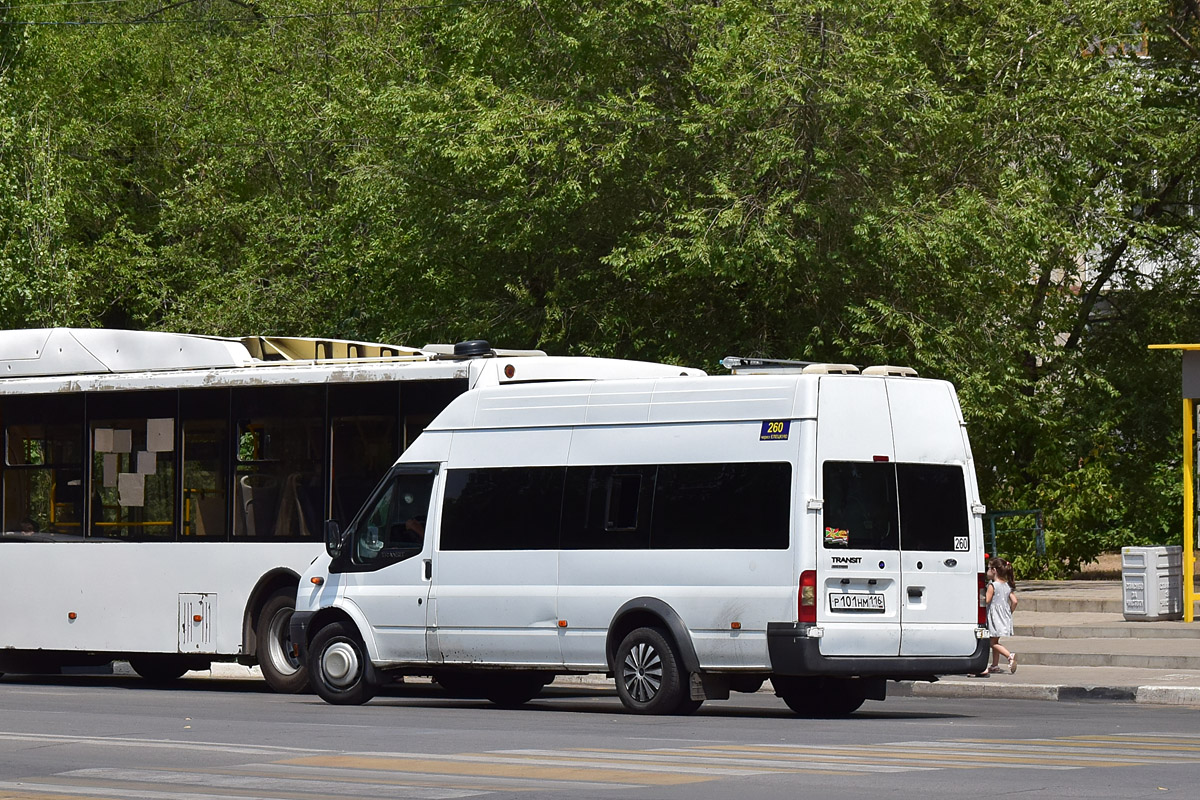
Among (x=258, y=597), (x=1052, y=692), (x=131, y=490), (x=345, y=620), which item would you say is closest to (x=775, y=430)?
(x=345, y=620)

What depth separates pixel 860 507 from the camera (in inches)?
574

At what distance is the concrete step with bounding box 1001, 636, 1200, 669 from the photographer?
20.0 metres

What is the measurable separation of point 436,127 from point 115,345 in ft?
26.5

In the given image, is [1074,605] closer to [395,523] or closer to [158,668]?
[158,668]

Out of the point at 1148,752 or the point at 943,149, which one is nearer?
the point at 1148,752

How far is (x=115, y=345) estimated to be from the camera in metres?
19.9

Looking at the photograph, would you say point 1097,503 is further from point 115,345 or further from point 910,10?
point 115,345

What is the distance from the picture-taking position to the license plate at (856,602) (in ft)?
47.0

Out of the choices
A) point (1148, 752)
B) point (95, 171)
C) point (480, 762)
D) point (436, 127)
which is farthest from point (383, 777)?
point (95, 171)

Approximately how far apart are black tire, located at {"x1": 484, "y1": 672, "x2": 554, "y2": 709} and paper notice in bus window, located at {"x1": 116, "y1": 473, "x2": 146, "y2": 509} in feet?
14.5

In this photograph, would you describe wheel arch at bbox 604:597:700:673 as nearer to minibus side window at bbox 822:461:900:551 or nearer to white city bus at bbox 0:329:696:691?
minibus side window at bbox 822:461:900:551

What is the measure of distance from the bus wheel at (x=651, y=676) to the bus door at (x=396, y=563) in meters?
1.96

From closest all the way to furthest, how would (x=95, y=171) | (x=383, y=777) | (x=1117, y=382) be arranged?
1. (x=383, y=777)
2. (x=1117, y=382)
3. (x=95, y=171)

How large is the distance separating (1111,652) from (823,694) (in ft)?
20.9
